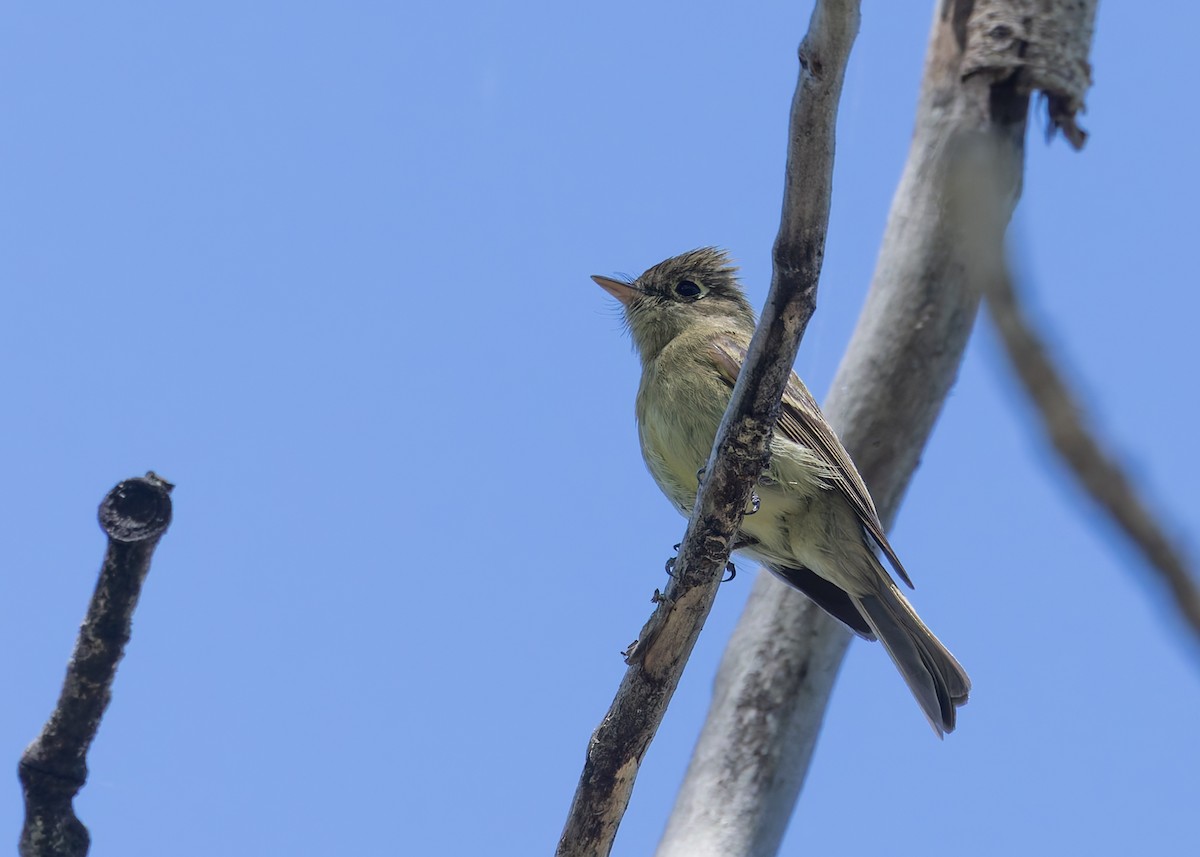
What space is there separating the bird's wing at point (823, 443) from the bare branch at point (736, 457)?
1.63 metres

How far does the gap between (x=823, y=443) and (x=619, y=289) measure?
5.54ft

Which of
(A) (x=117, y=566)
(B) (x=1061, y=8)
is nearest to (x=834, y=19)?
(A) (x=117, y=566)

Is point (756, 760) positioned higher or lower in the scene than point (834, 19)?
lower

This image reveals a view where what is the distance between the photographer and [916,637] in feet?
18.9

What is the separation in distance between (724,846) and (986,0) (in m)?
4.01

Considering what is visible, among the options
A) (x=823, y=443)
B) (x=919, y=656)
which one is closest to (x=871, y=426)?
(x=823, y=443)

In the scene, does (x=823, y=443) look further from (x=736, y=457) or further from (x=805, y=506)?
(x=736, y=457)

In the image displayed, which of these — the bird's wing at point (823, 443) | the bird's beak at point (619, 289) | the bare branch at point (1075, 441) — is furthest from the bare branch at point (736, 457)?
the bird's beak at point (619, 289)

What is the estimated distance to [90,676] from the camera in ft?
11.5

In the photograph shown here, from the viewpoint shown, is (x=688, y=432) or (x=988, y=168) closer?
(x=988, y=168)

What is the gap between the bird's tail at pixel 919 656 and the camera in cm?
564

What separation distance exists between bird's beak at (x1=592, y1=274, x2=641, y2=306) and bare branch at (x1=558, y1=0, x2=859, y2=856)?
298 centimetres

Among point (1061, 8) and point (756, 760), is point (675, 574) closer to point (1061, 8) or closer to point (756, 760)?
point (756, 760)

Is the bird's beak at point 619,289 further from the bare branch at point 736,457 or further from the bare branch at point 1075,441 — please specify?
the bare branch at point 1075,441
